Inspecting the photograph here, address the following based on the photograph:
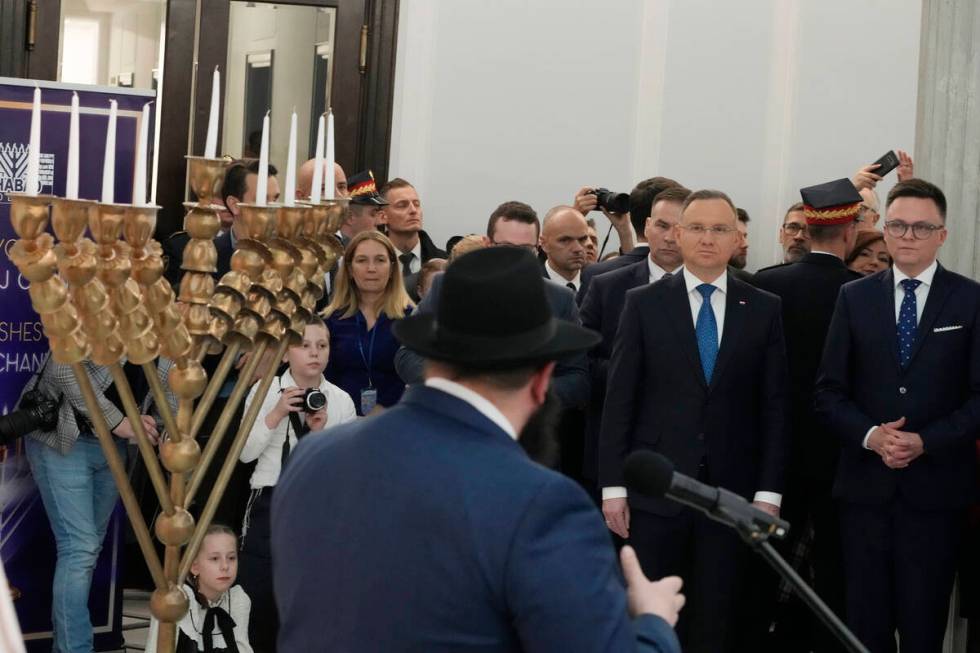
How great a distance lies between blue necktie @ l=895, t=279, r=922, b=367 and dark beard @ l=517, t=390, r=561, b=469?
2.21 m

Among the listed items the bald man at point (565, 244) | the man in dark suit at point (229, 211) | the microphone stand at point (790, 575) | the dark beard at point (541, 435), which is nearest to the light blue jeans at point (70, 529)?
the man in dark suit at point (229, 211)

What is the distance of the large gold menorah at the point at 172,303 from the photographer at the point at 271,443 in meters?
1.42

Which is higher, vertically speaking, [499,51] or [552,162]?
[499,51]

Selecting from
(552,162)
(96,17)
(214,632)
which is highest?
(96,17)

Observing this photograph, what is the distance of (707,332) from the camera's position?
171 inches

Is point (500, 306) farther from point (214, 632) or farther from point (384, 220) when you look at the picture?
point (384, 220)

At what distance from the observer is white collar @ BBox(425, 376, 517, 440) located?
6.41ft

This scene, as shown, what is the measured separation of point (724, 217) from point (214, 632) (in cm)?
183

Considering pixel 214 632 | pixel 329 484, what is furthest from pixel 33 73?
pixel 329 484

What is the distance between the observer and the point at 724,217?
4344mm

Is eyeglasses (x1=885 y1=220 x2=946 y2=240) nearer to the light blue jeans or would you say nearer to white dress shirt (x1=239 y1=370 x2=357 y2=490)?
white dress shirt (x1=239 y1=370 x2=357 y2=490)

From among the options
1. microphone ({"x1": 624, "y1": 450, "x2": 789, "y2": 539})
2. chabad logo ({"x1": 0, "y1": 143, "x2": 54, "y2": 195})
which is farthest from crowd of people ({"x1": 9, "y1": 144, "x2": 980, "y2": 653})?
chabad logo ({"x1": 0, "y1": 143, "x2": 54, "y2": 195})

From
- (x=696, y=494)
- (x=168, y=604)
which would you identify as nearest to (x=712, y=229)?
(x=168, y=604)

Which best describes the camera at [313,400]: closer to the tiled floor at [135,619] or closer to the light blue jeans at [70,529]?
Answer: the light blue jeans at [70,529]
